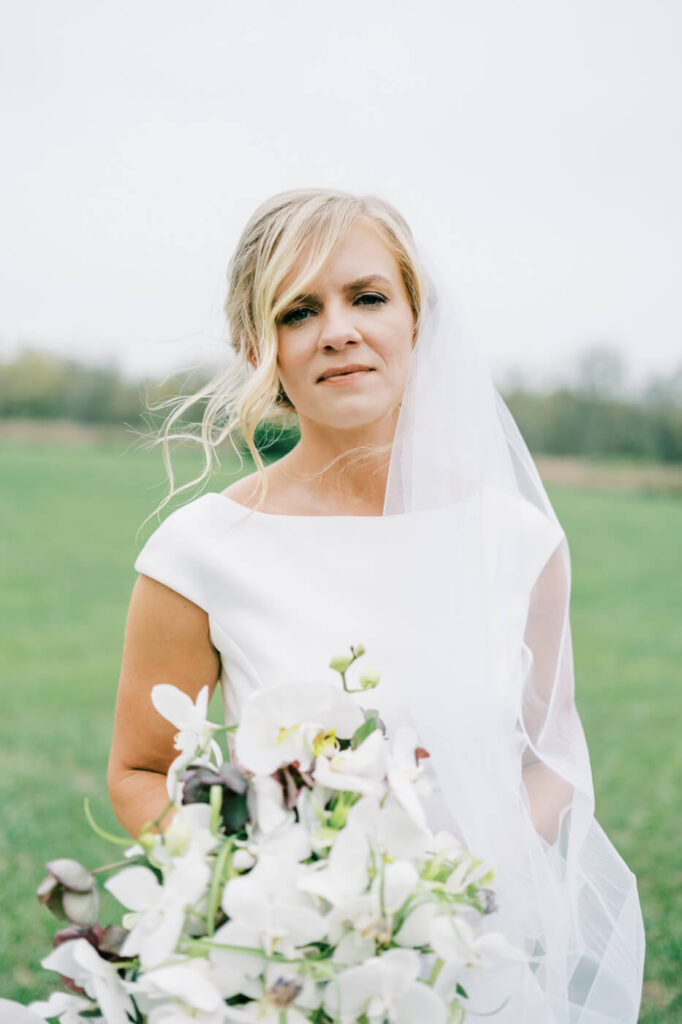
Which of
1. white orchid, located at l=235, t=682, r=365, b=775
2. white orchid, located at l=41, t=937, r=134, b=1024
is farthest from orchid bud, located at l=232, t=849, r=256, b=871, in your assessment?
white orchid, located at l=41, t=937, r=134, b=1024

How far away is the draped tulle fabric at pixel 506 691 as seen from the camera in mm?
1996

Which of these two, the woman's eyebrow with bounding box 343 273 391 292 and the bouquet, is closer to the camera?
the bouquet

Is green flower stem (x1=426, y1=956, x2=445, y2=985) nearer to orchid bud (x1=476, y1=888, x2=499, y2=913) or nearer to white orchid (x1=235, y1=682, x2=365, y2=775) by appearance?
orchid bud (x1=476, y1=888, x2=499, y2=913)

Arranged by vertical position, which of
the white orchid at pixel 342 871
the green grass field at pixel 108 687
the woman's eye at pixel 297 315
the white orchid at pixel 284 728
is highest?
the woman's eye at pixel 297 315

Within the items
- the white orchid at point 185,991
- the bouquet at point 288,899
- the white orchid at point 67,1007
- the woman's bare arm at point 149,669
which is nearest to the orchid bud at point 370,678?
the bouquet at point 288,899

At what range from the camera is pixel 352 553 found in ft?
8.25

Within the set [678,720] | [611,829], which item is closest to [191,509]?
[611,829]

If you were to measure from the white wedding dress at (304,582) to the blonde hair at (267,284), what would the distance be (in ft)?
0.39

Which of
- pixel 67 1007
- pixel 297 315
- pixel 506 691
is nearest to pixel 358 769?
pixel 67 1007

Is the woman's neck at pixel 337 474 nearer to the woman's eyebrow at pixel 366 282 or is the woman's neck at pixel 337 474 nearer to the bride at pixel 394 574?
the bride at pixel 394 574

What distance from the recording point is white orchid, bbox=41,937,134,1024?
138 centimetres

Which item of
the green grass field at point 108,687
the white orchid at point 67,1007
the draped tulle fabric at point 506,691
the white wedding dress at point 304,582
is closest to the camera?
the white orchid at point 67,1007

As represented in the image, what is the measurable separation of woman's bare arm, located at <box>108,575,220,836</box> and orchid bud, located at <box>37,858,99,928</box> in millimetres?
924

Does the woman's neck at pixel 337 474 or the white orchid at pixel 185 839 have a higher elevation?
the woman's neck at pixel 337 474
